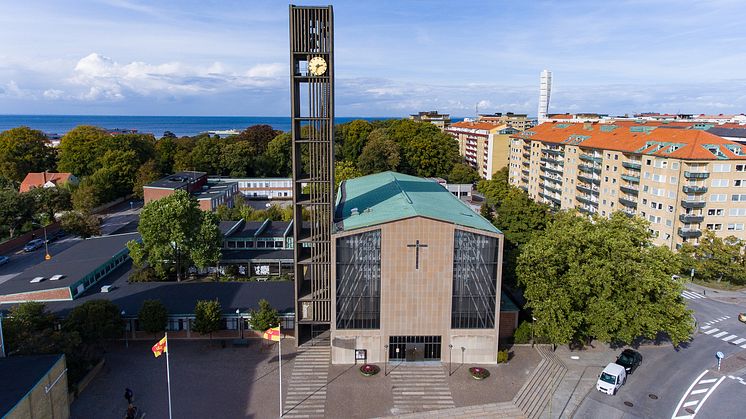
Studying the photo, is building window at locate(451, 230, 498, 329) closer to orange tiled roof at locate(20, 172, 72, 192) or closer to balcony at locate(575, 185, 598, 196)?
balcony at locate(575, 185, 598, 196)

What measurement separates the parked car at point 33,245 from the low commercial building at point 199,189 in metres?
14.1

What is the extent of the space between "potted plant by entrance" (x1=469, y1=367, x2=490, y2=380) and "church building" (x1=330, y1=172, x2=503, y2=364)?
1.27 meters

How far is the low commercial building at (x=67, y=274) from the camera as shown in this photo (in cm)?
3941

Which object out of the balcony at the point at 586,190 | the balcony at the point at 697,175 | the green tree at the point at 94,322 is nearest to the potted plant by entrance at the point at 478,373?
the green tree at the point at 94,322

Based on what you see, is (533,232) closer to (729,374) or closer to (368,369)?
(729,374)

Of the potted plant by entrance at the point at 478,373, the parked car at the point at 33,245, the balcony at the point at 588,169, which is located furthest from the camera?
the balcony at the point at 588,169

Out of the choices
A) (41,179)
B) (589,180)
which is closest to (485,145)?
(589,180)

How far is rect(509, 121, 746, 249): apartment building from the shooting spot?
56.1 metres

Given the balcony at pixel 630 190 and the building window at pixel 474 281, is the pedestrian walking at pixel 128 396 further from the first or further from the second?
the balcony at pixel 630 190

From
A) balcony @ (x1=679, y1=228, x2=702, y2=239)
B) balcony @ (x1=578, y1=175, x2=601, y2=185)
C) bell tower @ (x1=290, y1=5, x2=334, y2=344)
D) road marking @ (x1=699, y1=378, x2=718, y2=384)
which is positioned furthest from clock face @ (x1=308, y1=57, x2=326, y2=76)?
balcony @ (x1=578, y1=175, x2=601, y2=185)

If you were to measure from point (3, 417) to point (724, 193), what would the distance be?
66212 millimetres

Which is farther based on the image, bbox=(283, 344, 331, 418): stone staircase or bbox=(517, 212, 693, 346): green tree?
bbox=(517, 212, 693, 346): green tree

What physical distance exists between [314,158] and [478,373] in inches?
725

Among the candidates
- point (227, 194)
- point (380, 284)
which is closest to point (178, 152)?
point (227, 194)
